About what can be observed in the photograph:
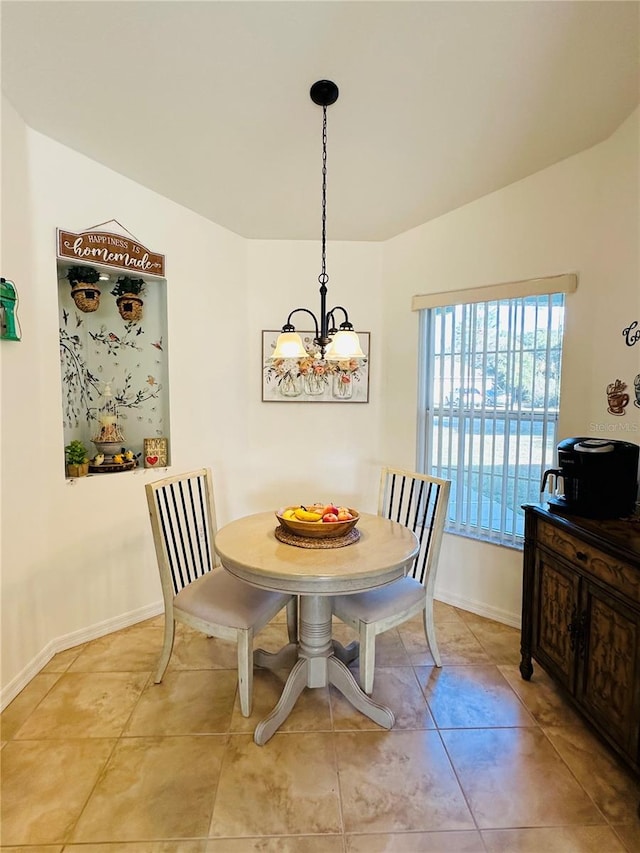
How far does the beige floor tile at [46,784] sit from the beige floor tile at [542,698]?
1826 mm

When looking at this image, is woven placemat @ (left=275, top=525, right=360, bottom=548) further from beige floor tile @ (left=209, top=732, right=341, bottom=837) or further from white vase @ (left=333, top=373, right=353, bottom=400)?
white vase @ (left=333, top=373, right=353, bottom=400)

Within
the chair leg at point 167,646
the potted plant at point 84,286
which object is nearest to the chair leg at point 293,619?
the chair leg at point 167,646

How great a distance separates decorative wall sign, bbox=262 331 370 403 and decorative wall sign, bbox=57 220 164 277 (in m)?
0.94

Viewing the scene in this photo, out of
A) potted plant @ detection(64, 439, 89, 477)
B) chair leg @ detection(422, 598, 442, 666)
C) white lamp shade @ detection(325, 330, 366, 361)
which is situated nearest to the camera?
white lamp shade @ detection(325, 330, 366, 361)

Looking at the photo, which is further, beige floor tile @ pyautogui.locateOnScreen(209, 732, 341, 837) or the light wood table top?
the light wood table top

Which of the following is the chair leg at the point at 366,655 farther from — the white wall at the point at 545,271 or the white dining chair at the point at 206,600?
the white wall at the point at 545,271

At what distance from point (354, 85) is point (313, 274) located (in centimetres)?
148

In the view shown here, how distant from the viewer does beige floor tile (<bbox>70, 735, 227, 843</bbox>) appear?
1.47 meters

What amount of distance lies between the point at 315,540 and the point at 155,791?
1051mm

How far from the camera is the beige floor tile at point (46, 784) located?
1474mm

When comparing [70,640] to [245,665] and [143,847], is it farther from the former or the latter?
[143,847]

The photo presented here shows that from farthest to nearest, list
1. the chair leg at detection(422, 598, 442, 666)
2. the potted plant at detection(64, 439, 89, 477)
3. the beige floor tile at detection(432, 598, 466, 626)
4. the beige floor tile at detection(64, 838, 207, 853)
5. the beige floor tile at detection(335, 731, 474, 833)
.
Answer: the beige floor tile at detection(432, 598, 466, 626) < the potted plant at detection(64, 439, 89, 477) < the chair leg at detection(422, 598, 442, 666) < the beige floor tile at detection(335, 731, 474, 833) < the beige floor tile at detection(64, 838, 207, 853)

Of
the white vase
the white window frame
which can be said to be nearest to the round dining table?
the white window frame

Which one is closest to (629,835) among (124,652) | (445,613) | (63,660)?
(445,613)
